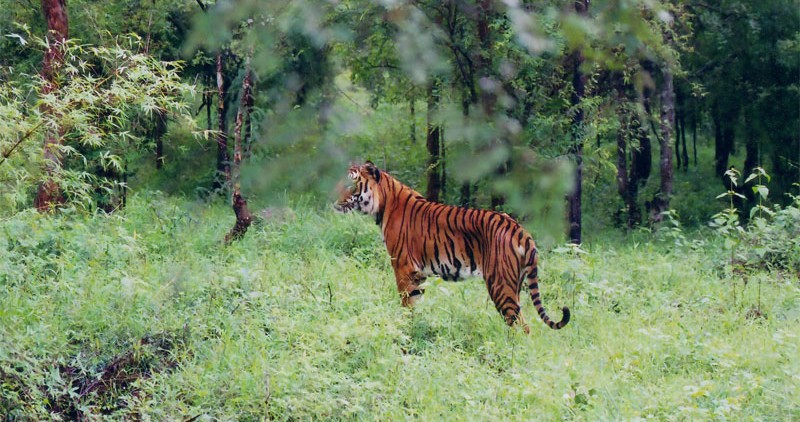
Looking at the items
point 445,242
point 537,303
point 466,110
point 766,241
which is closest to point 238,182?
point 445,242

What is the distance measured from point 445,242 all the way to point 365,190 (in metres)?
0.89

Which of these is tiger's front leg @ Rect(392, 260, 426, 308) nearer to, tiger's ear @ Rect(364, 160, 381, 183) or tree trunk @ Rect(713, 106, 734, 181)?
tiger's ear @ Rect(364, 160, 381, 183)

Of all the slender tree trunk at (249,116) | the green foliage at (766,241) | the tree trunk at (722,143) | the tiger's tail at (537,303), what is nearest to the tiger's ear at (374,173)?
the tiger's tail at (537,303)

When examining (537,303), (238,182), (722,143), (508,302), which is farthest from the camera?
(722,143)

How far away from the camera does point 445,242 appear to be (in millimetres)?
6715

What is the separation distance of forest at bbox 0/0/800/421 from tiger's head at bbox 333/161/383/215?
0.62 metres

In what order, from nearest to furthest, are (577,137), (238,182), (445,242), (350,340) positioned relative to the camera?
(350,340) < (445,242) < (238,182) < (577,137)

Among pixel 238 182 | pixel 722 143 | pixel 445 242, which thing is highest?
pixel 722 143

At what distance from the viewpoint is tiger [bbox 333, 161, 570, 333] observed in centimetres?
627

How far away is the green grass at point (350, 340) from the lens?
5121 mm

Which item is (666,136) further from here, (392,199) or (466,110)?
(392,199)

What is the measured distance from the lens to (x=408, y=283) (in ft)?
22.2

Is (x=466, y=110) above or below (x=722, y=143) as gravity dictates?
below

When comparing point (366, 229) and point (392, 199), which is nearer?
point (392, 199)
